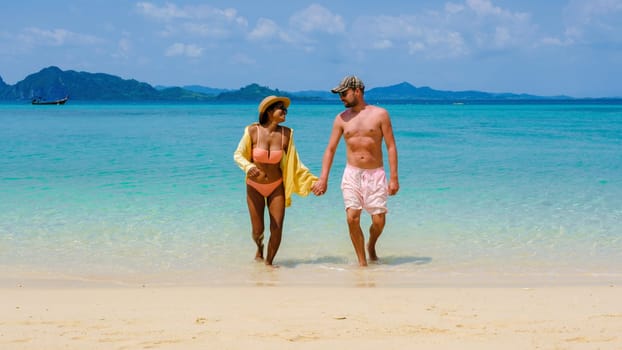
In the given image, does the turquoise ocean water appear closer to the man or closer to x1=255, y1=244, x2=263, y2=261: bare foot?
x1=255, y1=244, x2=263, y2=261: bare foot

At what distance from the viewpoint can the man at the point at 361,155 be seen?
6.32 meters

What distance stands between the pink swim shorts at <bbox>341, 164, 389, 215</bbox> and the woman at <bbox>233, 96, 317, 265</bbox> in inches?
13.4

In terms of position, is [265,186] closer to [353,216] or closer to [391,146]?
[353,216]

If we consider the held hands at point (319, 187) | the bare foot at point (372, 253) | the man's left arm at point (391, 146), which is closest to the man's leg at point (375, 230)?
the bare foot at point (372, 253)

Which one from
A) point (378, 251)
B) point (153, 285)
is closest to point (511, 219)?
point (378, 251)

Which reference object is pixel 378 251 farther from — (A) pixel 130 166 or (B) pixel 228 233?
(A) pixel 130 166

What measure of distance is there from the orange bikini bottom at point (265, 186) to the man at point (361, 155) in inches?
13.9

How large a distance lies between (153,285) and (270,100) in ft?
6.35

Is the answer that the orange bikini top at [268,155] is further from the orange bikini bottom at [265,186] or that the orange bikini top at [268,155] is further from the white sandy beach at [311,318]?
the white sandy beach at [311,318]

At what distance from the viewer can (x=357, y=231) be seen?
6.50 m

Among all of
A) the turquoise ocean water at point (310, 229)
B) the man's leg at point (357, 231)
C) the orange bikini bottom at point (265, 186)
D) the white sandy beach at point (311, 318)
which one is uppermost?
the orange bikini bottom at point (265, 186)

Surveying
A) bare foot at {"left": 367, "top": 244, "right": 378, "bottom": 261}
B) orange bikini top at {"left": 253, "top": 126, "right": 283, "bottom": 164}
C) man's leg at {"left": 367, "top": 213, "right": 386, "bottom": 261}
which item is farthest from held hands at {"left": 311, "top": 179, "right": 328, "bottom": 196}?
bare foot at {"left": 367, "top": 244, "right": 378, "bottom": 261}

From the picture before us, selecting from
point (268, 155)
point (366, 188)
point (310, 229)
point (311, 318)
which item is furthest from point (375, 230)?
point (311, 318)

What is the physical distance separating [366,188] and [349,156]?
1.13ft
